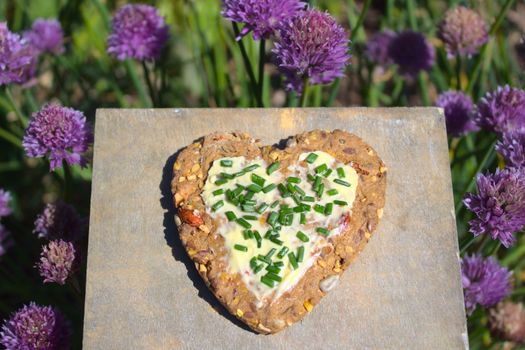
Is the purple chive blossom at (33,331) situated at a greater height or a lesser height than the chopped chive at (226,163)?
lesser

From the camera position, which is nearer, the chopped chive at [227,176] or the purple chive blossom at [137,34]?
the chopped chive at [227,176]

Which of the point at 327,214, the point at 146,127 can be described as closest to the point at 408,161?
the point at 327,214

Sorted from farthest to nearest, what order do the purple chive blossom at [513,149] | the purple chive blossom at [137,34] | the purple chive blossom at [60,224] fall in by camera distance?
the purple chive blossom at [137,34] → the purple chive blossom at [60,224] → the purple chive blossom at [513,149]

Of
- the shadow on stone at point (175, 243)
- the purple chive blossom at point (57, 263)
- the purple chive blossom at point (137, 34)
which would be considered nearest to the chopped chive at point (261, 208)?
the shadow on stone at point (175, 243)

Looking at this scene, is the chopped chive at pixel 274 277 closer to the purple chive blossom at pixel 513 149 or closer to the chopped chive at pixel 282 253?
the chopped chive at pixel 282 253

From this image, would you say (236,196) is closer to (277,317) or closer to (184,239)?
(184,239)

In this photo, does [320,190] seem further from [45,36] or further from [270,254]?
[45,36]

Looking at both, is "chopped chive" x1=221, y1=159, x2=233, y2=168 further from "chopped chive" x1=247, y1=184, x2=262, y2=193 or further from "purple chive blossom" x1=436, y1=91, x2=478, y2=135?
"purple chive blossom" x1=436, y1=91, x2=478, y2=135
